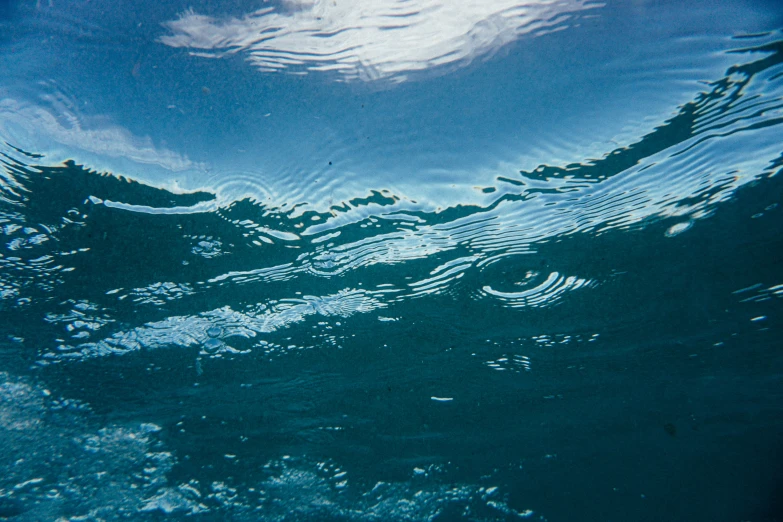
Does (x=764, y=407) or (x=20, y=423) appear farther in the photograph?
(x=764, y=407)

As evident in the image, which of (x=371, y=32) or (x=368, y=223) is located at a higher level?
(x=371, y=32)

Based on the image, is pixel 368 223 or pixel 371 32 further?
pixel 368 223

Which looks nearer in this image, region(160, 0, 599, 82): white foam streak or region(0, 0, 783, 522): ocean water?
region(160, 0, 599, 82): white foam streak

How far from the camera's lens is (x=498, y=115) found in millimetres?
6461

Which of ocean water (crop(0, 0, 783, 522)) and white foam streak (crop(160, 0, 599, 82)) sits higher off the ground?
white foam streak (crop(160, 0, 599, 82))

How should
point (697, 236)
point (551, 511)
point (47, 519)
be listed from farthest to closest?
point (551, 511), point (47, 519), point (697, 236)

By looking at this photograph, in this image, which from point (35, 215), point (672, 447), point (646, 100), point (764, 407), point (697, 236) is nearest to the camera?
point (646, 100)

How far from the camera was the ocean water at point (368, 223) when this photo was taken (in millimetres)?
5570

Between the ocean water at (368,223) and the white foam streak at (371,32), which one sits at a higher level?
the white foam streak at (371,32)

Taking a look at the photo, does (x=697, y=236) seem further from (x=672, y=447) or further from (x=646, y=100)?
(x=672, y=447)

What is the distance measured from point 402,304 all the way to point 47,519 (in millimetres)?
24391

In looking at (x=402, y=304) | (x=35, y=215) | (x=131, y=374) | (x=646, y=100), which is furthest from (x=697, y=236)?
(x=131, y=374)

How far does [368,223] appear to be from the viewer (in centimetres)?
801

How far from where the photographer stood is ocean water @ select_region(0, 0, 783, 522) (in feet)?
18.3
